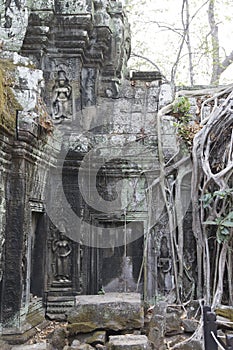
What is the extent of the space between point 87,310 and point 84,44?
3.19m

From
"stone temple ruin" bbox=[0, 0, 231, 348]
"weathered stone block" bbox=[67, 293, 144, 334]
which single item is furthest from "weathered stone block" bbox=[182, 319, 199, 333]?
"stone temple ruin" bbox=[0, 0, 231, 348]

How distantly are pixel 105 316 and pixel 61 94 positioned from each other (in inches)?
113

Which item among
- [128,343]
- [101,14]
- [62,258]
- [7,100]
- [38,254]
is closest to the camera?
[128,343]

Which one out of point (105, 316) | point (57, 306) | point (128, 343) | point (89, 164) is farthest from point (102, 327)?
point (89, 164)

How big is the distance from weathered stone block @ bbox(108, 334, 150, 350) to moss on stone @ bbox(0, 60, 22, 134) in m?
1.96

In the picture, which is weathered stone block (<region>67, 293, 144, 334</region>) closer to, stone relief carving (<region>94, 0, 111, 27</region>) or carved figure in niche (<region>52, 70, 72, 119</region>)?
carved figure in niche (<region>52, 70, 72, 119</region>)

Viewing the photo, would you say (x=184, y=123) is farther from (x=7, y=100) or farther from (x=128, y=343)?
(x=128, y=343)

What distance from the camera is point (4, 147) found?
3883 mm

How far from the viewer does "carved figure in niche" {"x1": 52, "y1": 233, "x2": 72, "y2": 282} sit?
4.99 meters

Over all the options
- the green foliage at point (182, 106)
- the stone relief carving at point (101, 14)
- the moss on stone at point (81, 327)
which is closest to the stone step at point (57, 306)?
the moss on stone at point (81, 327)

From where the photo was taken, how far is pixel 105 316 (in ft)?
11.6

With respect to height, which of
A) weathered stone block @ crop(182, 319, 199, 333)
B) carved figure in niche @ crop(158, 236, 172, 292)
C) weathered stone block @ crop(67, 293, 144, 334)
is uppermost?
carved figure in niche @ crop(158, 236, 172, 292)

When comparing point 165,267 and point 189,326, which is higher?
point 165,267

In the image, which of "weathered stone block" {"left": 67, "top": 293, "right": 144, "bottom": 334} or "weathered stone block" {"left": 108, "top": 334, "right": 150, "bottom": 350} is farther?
"weathered stone block" {"left": 67, "top": 293, "right": 144, "bottom": 334}
